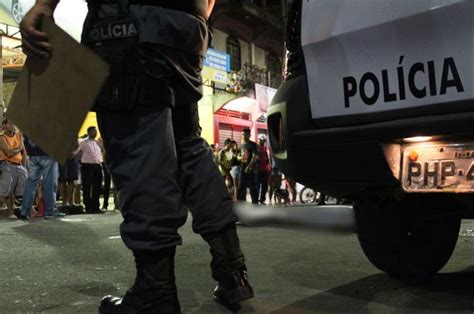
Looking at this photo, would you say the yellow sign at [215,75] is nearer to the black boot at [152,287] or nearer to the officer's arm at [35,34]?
the officer's arm at [35,34]

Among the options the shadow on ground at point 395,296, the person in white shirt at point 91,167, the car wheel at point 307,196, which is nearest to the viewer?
the shadow on ground at point 395,296

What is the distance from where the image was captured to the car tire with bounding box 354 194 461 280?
276 centimetres

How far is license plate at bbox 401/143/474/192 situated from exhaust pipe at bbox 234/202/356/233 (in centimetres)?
28

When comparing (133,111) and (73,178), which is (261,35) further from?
(133,111)

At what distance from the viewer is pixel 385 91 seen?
2.18 m

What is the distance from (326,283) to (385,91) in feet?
4.18

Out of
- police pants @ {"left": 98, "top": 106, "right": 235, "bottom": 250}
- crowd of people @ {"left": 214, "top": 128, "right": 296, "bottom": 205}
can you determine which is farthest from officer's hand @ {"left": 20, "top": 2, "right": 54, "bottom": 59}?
crowd of people @ {"left": 214, "top": 128, "right": 296, "bottom": 205}

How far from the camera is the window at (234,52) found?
23.4m

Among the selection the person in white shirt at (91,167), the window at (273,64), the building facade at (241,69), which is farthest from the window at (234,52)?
the person in white shirt at (91,167)

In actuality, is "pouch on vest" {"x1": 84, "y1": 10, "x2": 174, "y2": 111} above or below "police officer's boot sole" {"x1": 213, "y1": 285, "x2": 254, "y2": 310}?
above

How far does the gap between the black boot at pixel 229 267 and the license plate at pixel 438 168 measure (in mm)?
749

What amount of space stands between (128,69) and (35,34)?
38cm

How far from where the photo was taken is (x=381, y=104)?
2.19 metres

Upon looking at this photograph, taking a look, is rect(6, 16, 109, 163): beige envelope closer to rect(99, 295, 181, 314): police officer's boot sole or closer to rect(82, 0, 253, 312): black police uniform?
rect(82, 0, 253, 312): black police uniform
